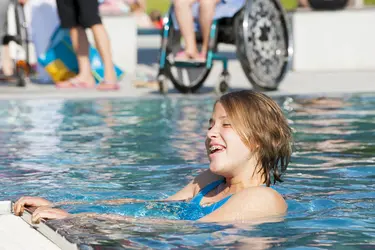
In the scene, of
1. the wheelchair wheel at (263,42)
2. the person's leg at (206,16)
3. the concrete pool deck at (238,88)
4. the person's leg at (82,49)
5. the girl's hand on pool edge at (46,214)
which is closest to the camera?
the girl's hand on pool edge at (46,214)

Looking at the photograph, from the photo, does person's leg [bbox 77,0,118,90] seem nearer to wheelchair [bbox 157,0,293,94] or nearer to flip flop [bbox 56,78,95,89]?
flip flop [bbox 56,78,95,89]

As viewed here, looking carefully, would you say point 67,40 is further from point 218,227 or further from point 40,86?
point 218,227

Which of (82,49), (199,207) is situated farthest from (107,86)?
(199,207)

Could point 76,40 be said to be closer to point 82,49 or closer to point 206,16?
point 82,49

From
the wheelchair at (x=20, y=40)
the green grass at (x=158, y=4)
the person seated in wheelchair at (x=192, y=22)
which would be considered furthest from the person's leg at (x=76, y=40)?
the green grass at (x=158, y=4)

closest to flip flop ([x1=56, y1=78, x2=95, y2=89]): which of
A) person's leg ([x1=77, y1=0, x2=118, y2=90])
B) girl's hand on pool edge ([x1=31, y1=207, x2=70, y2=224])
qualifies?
person's leg ([x1=77, y1=0, x2=118, y2=90])

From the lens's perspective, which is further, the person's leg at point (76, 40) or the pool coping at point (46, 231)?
the person's leg at point (76, 40)

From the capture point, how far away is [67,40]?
12.0 meters

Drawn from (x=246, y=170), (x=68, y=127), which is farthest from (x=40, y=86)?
(x=246, y=170)

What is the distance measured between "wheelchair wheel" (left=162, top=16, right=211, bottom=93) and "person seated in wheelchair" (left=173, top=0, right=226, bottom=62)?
1.23ft

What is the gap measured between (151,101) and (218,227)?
600cm

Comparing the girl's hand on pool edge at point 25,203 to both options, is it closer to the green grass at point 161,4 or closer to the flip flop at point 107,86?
the flip flop at point 107,86

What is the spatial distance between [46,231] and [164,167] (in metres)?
2.40

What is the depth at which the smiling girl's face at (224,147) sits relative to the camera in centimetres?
439
